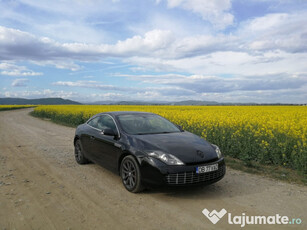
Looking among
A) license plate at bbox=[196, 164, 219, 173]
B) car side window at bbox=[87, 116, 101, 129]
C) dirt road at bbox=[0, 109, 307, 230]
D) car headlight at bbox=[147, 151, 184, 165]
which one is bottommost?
dirt road at bbox=[0, 109, 307, 230]

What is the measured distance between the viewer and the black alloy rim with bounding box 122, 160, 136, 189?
4559 mm

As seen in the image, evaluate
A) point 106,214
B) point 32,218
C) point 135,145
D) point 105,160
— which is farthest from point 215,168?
point 32,218

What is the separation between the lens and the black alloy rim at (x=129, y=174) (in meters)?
4.56

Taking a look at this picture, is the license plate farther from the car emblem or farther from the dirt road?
the dirt road

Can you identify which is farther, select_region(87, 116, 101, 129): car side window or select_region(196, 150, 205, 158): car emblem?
select_region(87, 116, 101, 129): car side window

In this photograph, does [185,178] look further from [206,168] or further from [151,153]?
[151,153]

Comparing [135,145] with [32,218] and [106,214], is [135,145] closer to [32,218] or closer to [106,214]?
[106,214]

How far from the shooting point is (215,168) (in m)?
4.47

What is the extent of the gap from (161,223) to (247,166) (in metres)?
4.04

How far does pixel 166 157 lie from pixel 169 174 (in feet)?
0.94

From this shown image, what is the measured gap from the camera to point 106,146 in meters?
5.43

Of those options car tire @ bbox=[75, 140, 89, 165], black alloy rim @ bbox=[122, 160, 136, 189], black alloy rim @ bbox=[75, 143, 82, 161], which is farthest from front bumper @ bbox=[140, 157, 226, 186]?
black alloy rim @ bbox=[75, 143, 82, 161]

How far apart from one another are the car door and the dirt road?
1.23 ft

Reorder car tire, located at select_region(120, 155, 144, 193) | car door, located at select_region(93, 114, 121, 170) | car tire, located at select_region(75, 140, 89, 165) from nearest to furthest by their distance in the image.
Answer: car tire, located at select_region(120, 155, 144, 193), car door, located at select_region(93, 114, 121, 170), car tire, located at select_region(75, 140, 89, 165)
